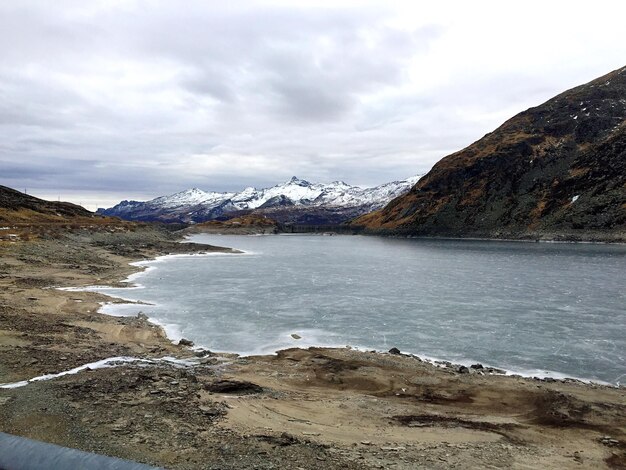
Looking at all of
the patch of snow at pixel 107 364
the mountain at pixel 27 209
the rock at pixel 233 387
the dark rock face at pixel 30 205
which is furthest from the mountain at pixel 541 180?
the rock at pixel 233 387

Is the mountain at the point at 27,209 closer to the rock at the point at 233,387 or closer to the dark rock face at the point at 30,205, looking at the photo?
the dark rock face at the point at 30,205

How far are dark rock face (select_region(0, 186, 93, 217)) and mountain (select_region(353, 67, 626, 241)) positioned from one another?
113871 mm

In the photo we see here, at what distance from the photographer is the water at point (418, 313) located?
2106 cm

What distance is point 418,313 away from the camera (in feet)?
98.0

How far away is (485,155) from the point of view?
169375 millimetres

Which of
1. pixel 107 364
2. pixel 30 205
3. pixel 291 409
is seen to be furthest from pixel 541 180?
pixel 107 364

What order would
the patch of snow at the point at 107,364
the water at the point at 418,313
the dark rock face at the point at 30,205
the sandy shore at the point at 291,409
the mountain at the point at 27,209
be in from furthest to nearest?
the dark rock face at the point at 30,205
the mountain at the point at 27,209
the water at the point at 418,313
the patch of snow at the point at 107,364
the sandy shore at the point at 291,409

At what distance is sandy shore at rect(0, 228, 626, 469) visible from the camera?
892cm

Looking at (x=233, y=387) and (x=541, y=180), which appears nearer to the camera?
(x=233, y=387)

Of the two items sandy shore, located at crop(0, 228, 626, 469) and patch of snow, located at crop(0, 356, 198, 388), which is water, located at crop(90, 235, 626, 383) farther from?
patch of snow, located at crop(0, 356, 198, 388)

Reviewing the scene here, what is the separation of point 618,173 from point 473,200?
44.2 m

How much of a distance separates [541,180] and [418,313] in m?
134

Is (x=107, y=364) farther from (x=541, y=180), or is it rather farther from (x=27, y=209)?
(x=541, y=180)

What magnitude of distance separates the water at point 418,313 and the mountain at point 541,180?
76.2 m
